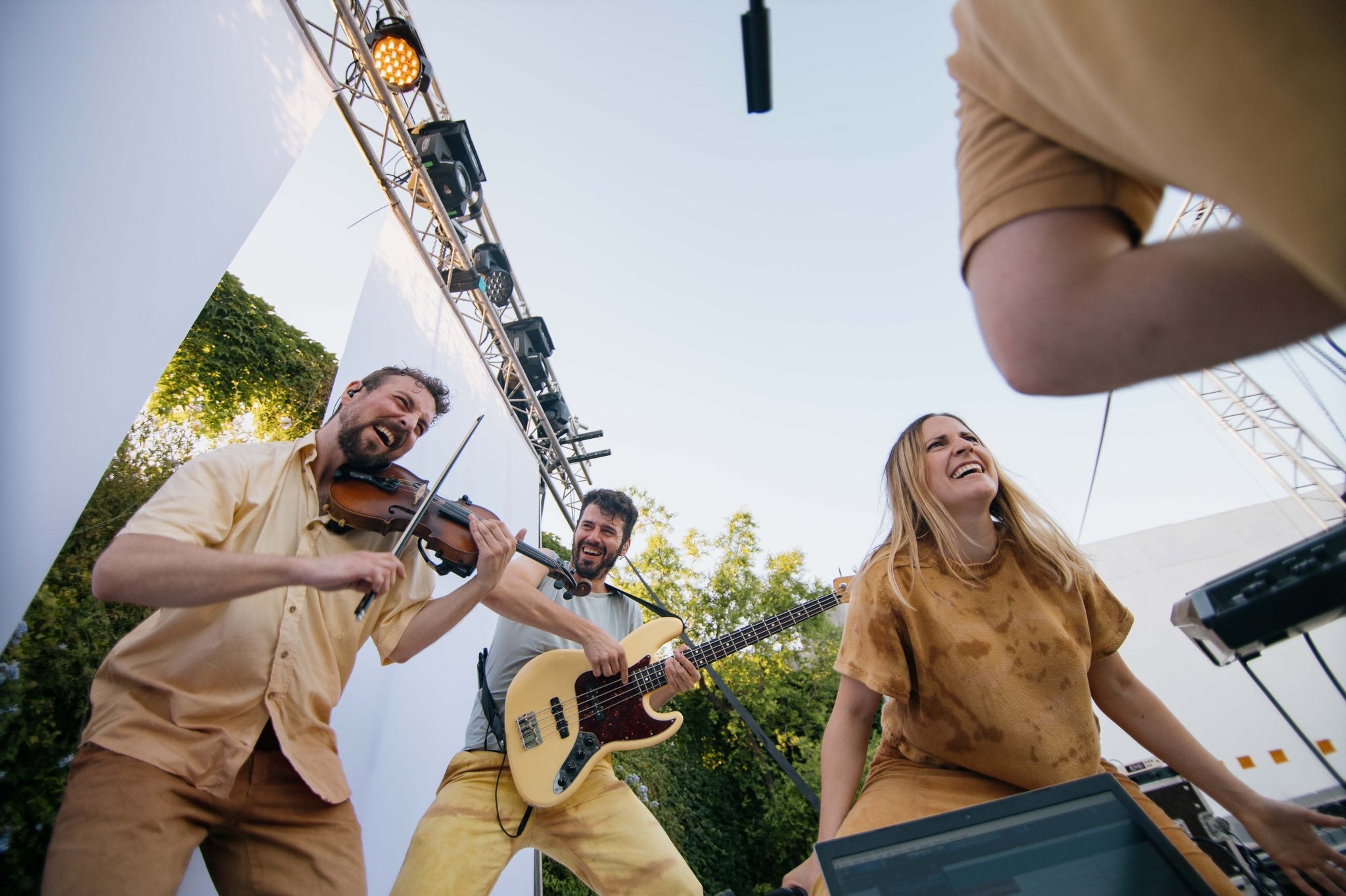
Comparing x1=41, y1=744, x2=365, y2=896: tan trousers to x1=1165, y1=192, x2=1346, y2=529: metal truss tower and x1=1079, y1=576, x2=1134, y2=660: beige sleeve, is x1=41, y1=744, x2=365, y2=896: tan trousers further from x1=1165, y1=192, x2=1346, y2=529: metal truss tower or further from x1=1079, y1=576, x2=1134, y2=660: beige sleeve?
x1=1165, y1=192, x2=1346, y2=529: metal truss tower

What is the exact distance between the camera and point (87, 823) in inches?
54.4

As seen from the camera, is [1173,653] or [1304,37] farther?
[1173,653]

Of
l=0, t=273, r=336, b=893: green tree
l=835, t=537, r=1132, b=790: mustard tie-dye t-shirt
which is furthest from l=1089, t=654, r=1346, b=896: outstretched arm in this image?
l=0, t=273, r=336, b=893: green tree

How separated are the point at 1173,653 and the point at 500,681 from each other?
23.9 ft

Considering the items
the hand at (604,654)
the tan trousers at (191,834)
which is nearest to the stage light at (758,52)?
the tan trousers at (191,834)

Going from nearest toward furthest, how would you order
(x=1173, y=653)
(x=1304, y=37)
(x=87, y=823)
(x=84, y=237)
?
(x=1304, y=37) → (x=87, y=823) → (x=84, y=237) → (x=1173, y=653)

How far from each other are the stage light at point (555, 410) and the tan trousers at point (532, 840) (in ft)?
14.0

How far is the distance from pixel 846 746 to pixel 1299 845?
3.14ft

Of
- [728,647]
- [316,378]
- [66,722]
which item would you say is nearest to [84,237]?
[66,722]

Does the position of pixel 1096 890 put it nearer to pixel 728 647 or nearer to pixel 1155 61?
pixel 1155 61

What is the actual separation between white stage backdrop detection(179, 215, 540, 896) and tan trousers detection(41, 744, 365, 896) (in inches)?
25.4

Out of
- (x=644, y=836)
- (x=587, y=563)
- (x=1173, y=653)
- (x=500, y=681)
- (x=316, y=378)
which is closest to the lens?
(x=644, y=836)

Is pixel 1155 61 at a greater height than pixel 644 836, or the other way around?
pixel 1155 61

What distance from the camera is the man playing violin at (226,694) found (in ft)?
4.70
